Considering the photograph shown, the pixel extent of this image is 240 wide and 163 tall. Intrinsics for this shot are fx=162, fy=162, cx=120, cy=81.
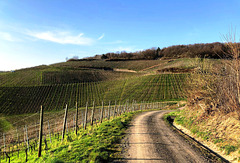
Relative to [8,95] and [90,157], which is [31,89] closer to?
[8,95]

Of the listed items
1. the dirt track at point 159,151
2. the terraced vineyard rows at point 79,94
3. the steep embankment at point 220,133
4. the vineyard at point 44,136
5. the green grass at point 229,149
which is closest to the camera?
the dirt track at point 159,151

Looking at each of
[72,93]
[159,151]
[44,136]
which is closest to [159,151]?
[159,151]

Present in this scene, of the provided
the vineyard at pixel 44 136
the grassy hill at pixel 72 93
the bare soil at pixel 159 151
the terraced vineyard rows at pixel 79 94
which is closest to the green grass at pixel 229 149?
the bare soil at pixel 159 151

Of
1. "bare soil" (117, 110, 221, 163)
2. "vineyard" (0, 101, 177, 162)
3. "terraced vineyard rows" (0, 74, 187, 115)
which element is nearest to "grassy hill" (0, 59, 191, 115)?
"terraced vineyard rows" (0, 74, 187, 115)

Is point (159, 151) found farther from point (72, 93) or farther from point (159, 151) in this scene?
point (72, 93)

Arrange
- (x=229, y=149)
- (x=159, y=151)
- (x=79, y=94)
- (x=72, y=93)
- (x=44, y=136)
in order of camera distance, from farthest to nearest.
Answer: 1. (x=72, y=93)
2. (x=79, y=94)
3. (x=44, y=136)
4. (x=229, y=149)
5. (x=159, y=151)

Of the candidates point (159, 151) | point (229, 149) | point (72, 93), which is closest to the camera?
point (159, 151)

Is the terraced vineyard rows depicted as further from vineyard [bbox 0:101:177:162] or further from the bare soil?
the bare soil

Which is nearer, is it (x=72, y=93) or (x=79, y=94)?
(x=79, y=94)

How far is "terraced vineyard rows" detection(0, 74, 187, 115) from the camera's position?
41025 millimetres

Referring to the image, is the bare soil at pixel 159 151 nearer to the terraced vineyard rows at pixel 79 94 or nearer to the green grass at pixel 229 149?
the green grass at pixel 229 149

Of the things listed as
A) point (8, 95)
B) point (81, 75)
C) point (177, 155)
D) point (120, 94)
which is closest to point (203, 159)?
point (177, 155)

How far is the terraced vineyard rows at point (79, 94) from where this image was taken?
41.0m

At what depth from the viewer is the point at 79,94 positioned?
171 ft
